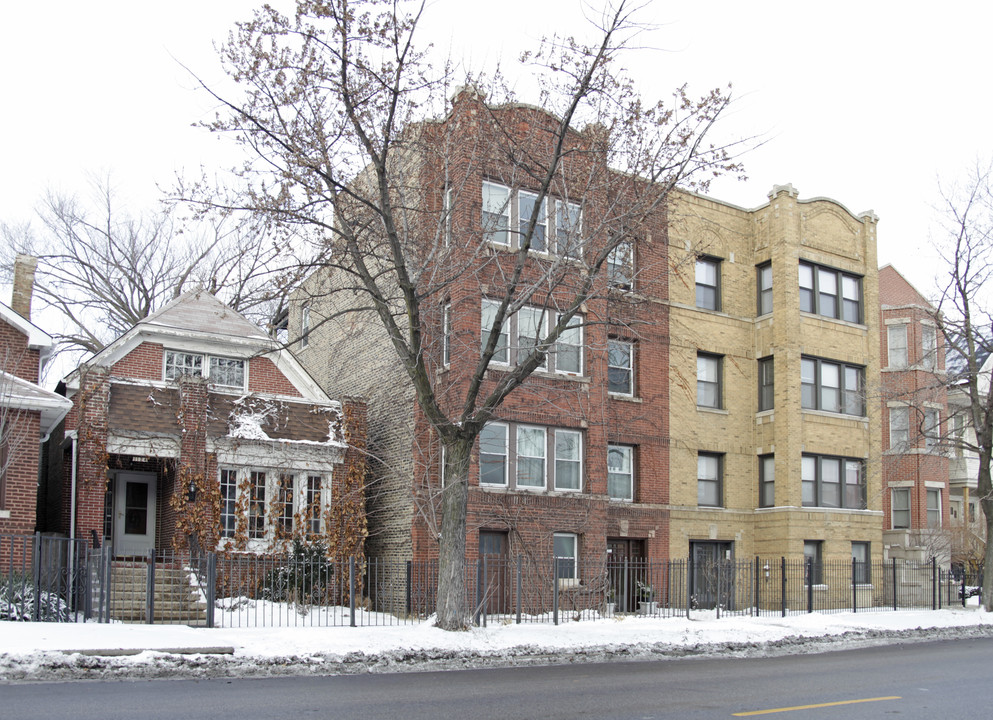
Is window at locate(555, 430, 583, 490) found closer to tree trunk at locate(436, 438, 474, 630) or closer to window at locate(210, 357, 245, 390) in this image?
window at locate(210, 357, 245, 390)

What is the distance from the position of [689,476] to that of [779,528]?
3.07 meters

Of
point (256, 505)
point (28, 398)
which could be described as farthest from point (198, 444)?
point (28, 398)

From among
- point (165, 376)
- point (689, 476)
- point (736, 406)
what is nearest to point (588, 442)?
point (689, 476)

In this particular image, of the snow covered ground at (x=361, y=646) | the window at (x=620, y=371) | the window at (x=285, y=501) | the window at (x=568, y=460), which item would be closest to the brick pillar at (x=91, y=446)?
the window at (x=285, y=501)

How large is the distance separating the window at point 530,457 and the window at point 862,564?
8.81m

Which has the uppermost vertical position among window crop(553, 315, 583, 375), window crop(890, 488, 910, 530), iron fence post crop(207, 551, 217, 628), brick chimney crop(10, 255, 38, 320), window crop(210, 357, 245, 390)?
brick chimney crop(10, 255, 38, 320)

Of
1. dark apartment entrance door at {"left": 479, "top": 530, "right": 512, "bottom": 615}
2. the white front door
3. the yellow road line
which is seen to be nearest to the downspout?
the white front door

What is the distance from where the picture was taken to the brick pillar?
21203mm

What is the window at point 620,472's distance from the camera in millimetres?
26422

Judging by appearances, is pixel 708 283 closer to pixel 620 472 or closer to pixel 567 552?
pixel 620 472

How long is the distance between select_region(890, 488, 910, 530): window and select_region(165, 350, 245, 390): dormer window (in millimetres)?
24896

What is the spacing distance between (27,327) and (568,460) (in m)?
13.0

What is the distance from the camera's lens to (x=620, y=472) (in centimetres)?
2666

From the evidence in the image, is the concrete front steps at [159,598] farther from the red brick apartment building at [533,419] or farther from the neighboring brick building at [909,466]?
the neighboring brick building at [909,466]
